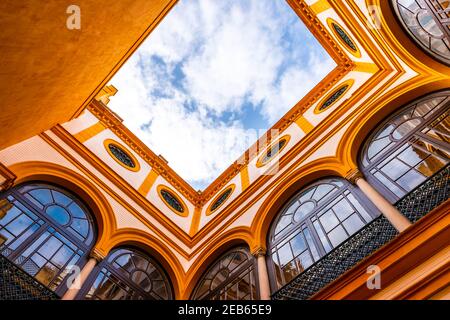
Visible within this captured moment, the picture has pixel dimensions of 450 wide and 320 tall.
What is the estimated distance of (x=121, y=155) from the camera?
10828mm

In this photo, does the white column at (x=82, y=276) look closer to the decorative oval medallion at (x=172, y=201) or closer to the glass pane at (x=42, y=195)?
the glass pane at (x=42, y=195)

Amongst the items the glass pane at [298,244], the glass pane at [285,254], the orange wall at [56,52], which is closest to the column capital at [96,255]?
the orange wall at [56,52]

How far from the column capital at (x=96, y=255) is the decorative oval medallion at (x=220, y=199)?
4.47 meters

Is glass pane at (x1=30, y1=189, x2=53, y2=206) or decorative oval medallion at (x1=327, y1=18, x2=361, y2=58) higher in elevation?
decorative oval medallion at (x1=327, y1=18, x2=361, y2=58)

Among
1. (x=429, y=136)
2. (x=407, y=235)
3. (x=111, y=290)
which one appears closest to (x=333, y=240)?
(x=407, y=235)

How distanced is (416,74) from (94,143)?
8.96 meters

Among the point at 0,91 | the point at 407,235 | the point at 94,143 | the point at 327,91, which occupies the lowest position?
the point at 407,235

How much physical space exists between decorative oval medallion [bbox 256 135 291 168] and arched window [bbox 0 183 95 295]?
578 cm

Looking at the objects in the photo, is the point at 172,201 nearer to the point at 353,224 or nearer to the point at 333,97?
the point at 333,97

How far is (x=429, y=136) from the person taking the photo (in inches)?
246

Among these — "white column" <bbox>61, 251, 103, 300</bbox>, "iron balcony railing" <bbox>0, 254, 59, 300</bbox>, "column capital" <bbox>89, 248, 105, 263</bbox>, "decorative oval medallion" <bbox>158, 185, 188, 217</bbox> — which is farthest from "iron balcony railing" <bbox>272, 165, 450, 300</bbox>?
"decorative oval medallion" <bbox>158, 185, 188, 217</bbox>

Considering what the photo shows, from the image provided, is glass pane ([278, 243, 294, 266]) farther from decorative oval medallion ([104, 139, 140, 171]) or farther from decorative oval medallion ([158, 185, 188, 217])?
decorative oval medallion ([104, 139, 140, 171])

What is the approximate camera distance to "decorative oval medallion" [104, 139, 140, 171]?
34.1 ft

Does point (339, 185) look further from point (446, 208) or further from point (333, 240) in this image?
point (446, 208)
